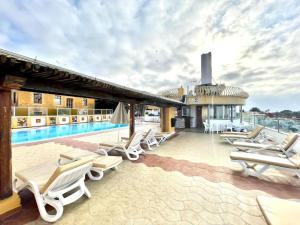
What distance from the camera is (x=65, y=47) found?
12.7 m

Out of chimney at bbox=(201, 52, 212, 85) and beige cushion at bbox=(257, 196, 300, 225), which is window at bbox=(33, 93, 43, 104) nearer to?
chimney at bbox=(201, 52, 212, 85)

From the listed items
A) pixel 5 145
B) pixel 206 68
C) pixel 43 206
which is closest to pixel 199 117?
pixel 206 68

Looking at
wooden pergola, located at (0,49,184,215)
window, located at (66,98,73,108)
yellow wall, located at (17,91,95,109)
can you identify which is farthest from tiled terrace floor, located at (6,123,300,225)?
window, located at (66,98,73,108)

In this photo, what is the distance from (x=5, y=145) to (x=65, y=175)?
136cm

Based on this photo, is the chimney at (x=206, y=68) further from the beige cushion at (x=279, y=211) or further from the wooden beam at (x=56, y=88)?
the beige cushion at (x=279, y=211)

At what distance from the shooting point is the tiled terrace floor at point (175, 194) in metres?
2.69

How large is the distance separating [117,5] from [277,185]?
10536mm

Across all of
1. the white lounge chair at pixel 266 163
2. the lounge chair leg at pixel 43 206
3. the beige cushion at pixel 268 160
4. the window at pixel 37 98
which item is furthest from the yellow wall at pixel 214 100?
the window at pixel 37 98

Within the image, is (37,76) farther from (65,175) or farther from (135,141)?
(135,141)

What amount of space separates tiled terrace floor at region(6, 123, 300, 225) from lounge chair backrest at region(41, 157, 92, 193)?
0.51 metres

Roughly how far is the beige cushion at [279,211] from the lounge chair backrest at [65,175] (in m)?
3.04

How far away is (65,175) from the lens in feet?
8.89

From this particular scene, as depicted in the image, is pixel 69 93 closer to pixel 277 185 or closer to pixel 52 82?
pixel 52 82

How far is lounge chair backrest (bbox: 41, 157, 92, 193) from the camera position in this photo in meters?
2.62
